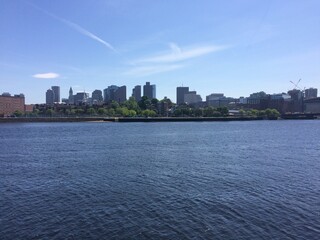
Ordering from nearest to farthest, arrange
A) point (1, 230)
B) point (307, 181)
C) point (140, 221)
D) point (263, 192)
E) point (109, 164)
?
1. point (1, 230)
2. point (140, 221)
3. point (263, 192)
4. point (307, 181)
5. point (109, 164)

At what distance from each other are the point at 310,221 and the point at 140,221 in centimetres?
891

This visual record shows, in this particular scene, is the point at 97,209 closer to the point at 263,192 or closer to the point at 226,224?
the point at 226,224

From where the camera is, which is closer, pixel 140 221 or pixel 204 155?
pixel 140 221

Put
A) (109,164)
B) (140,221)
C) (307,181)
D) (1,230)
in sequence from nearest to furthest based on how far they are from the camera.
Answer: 1. (1,230)
2. (140,221)
3. (307,181)
4. (109,164)

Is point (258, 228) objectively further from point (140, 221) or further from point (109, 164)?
point (109, 164)

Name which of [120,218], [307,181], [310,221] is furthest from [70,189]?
[307,181]

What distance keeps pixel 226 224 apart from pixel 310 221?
14.9 ft

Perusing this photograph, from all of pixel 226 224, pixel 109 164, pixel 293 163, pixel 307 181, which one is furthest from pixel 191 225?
pixel 293 163

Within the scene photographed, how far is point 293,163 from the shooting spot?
1543 inches

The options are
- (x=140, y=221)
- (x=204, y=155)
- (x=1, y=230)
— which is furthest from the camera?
(x=204, y=155)

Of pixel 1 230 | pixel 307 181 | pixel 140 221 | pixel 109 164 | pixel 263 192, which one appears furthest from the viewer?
pixel 109 164

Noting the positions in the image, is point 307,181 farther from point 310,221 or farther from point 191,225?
point 191,225

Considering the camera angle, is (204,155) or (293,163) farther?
(204,155)

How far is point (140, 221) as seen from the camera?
1847 centimetres
